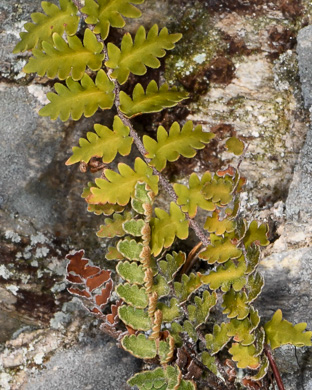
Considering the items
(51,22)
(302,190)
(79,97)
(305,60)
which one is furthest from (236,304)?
(51,22)

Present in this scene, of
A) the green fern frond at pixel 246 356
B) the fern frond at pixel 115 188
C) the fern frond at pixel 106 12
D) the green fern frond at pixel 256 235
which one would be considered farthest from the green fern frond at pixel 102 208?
the green fern frond at pixel 246 356

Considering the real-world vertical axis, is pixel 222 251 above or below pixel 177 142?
below

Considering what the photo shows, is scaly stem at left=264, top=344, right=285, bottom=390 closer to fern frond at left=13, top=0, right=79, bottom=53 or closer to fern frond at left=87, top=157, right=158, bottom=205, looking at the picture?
fern frond at left=87, top=157, right=158, bottom=205

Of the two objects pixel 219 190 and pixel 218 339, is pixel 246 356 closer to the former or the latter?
pixel 218 339

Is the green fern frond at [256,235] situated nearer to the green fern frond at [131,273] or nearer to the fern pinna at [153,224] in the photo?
the fern pinna at [153,224]

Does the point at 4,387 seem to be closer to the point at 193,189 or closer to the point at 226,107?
the point at 193,189
